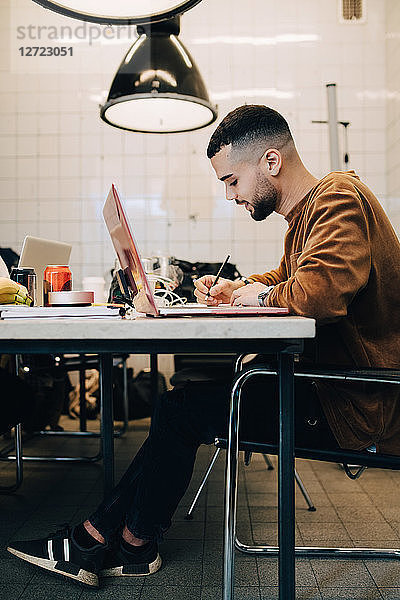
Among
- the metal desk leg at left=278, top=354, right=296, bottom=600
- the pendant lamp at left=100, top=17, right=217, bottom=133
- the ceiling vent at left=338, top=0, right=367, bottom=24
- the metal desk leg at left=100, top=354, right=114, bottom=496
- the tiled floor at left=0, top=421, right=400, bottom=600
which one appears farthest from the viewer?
the ceiling vent at left=338, top=0, right=367, bottom=24

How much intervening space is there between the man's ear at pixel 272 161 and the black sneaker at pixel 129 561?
1.00 meters

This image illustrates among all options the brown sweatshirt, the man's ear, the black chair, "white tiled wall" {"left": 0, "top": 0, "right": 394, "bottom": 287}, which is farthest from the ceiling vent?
the black chair

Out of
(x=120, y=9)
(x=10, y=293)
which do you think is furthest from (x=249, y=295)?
(x=120, y=9)

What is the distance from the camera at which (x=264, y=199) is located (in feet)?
5.52

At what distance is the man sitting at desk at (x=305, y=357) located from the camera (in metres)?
1.29

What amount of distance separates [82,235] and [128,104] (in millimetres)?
1823

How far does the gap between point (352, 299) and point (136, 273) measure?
0.46 meters

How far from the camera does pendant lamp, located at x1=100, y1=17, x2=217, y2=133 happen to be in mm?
2639

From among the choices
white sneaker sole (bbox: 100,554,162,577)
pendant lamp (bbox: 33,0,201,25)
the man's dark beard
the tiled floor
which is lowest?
the tiled floor

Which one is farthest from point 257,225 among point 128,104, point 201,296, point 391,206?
point 201,296

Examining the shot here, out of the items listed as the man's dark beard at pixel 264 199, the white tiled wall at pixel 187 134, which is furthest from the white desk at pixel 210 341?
the white tiled wall at pixel 187 134

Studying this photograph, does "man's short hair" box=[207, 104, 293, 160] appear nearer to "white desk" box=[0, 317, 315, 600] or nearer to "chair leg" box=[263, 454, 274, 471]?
"white desk" box=[0, 317, 315, 600]

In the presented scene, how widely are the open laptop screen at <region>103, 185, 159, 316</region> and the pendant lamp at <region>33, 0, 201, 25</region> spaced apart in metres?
0.76

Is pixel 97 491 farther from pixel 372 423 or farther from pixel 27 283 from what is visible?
pixel 372 423
